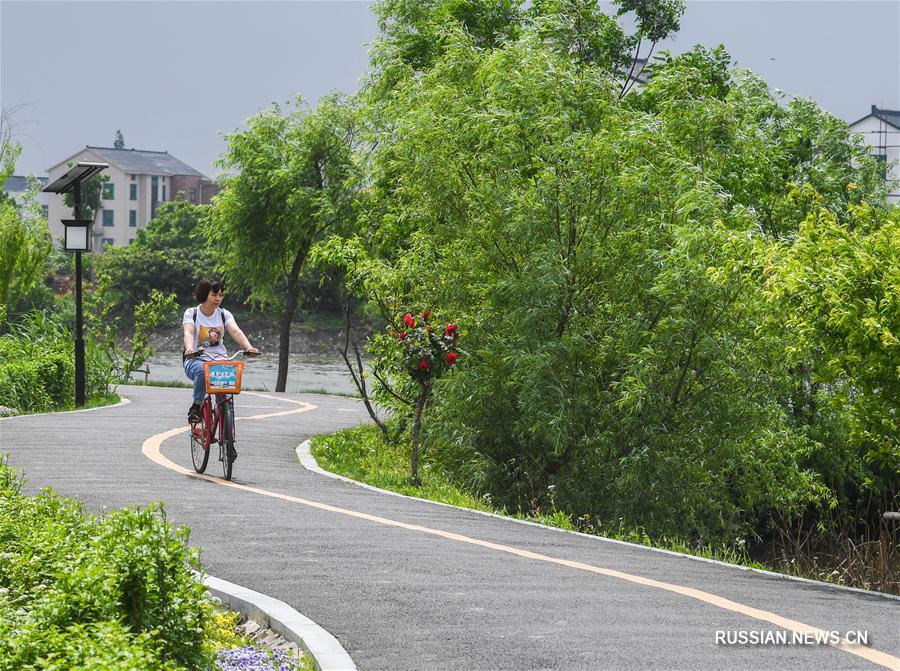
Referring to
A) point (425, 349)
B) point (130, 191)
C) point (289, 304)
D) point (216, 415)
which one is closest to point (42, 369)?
point (216, 415)

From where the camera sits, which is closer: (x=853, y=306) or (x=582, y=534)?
(x=853, y=306)

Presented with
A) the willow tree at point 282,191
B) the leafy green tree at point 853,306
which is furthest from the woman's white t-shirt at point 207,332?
the willow tree at point 282,191

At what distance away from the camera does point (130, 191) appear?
109938mm

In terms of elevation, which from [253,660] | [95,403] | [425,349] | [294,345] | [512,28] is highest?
[512,28]

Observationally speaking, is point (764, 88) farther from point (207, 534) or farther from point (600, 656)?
point (600, 656)

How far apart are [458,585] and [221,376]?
15.6ft

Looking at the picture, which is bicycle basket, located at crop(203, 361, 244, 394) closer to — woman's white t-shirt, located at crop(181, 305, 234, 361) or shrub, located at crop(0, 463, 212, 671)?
woman's white t-shirt, located at crop(181, 305, 234, 361)

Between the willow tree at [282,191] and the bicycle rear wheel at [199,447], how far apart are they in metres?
22.5

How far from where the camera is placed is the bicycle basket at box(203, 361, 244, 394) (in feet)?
35.9

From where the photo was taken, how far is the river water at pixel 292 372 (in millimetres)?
44250

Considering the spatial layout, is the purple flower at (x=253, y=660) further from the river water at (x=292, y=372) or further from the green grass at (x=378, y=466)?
the river water at (x=292, y=372)

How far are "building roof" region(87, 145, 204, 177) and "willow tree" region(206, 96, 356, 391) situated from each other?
76.1 metres

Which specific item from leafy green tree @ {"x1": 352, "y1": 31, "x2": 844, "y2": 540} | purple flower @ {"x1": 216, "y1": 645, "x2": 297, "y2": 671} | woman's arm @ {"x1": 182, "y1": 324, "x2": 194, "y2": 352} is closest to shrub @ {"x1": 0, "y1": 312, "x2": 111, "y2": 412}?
leafy green tree @ {"x1": 352, "y1": 31, "x2": 844, "y2": 540}

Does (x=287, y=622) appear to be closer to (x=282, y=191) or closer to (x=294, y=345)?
(x=282, y=191)
